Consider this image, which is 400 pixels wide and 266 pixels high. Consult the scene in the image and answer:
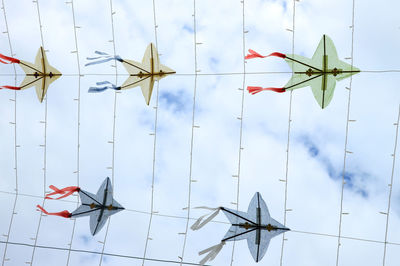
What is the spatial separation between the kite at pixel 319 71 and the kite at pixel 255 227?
4.11 m

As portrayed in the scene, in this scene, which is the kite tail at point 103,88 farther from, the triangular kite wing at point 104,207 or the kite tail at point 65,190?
the kite tail at point 65,190

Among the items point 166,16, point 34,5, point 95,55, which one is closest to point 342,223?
point 166,16

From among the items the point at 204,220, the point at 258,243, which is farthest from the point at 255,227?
the point at 204,220

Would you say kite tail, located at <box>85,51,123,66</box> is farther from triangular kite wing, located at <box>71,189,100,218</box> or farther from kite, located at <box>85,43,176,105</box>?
triangular kite wing, located at <box>71,189,100,218</box>

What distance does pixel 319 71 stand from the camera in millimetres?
14883

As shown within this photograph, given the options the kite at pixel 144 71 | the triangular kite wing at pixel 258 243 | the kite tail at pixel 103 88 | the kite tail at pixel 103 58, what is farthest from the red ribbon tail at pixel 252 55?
the triangular kite wing at pixel 258 243

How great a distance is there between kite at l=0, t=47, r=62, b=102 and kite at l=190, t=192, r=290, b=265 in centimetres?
836

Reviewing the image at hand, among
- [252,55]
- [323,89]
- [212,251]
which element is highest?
[252,55]

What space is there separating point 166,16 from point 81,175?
7.30m

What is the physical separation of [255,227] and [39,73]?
34.6 ft

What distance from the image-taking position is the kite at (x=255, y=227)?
15.3 meters

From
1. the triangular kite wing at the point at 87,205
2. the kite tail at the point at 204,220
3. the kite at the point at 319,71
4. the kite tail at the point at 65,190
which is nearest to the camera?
the kite tail at the point at 204,220

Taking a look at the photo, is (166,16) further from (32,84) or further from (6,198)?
(6,198)

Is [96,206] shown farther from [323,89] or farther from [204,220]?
[323,89]
